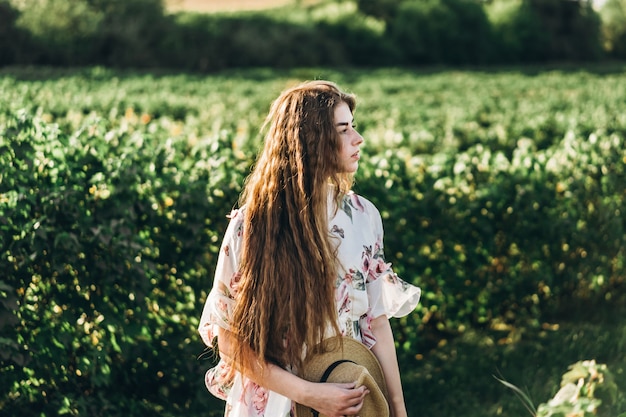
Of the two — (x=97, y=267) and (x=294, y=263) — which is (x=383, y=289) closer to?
(x=294, y=263)

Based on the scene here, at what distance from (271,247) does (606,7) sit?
3048 inches

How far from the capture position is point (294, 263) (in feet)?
8.13

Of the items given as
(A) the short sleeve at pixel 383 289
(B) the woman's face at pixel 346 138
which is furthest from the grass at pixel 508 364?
(B) the woman's face at pixel 346 138

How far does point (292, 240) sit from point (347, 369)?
1.32ft

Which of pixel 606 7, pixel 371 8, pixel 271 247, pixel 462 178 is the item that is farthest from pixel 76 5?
pixel 606 7

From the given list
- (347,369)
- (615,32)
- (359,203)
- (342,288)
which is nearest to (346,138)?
(359,203)

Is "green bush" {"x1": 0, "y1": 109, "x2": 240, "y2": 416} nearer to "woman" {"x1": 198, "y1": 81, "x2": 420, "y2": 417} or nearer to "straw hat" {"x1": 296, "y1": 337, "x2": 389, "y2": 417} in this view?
"woman" {"x1": 198, "y1": 81, "x2": 420, "y2": 417}

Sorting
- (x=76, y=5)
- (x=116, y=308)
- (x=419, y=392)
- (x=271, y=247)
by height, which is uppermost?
(x=76, y=5)

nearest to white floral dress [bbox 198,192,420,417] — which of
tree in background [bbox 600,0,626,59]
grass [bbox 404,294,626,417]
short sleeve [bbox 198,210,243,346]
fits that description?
short sleeve [bbox 198,210,243,346]

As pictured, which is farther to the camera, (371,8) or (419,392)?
(371,8)

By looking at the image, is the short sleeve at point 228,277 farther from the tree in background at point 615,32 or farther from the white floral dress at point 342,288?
the tree in background at point 615,32

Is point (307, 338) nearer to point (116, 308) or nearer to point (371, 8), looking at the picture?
point (116, 308)

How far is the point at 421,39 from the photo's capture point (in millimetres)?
57750

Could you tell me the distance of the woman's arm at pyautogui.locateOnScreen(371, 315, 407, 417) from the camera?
262 centimetres
